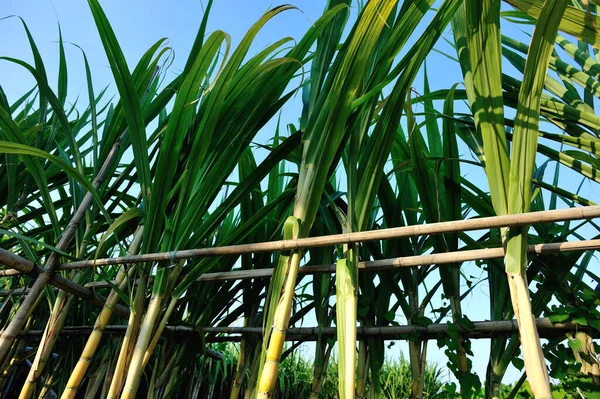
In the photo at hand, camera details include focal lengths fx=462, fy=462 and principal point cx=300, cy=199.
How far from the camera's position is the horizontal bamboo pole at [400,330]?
3.21 ft

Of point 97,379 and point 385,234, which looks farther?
point 97,379

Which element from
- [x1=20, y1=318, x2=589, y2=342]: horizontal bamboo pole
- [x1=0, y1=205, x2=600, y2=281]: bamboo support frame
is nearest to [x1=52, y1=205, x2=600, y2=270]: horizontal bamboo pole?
[x1=0, y1=205, x2=600, y2=281]: bamboo support frame

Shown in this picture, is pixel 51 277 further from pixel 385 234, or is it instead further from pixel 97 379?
pixel 385 234

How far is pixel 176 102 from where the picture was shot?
3.21 feet

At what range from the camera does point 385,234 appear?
800 millimetres

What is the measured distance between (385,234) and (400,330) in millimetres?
387

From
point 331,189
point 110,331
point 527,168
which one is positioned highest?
point 331,189

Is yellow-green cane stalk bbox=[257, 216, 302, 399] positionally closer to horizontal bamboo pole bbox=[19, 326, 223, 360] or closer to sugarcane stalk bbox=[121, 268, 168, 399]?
sugarcane stalk bbox=[121, 268, 168, 399]

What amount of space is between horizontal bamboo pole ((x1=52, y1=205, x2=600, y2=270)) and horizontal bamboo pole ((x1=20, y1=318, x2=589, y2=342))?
0.31 meters

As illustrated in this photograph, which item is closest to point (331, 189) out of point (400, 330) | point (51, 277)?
point (400, 330)

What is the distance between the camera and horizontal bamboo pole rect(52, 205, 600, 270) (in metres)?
0.69

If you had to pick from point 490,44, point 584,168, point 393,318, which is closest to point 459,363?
point 393,318

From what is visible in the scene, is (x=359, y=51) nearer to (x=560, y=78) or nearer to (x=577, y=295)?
(x=560, y=78)

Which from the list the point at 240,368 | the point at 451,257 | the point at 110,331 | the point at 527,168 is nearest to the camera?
the point at 527,168
